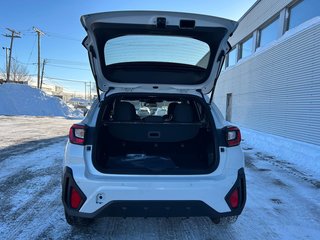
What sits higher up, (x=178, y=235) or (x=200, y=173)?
(x=200, y=173)

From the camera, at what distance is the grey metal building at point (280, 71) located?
953 centimetres

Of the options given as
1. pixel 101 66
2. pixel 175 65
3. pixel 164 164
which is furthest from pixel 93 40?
pixel 164 164

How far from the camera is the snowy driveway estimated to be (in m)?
3.36

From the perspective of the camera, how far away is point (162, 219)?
3768 millimetres

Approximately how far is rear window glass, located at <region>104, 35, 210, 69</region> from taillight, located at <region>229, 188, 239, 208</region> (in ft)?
5.49

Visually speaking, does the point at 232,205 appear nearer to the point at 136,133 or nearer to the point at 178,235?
the point at 178,235

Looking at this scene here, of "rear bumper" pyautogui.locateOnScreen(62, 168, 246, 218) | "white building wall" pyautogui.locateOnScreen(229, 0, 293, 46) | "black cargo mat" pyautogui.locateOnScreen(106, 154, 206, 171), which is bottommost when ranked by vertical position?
"rear bumper" pyautogui.locateOnScreen(62, 168, 246, 218)

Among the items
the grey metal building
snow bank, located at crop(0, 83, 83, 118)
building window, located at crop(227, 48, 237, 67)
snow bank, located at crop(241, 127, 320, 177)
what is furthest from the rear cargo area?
snow bank, located at crop(0, 83, 83, 118)

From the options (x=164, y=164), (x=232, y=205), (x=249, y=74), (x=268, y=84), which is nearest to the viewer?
(x=232, y=205)

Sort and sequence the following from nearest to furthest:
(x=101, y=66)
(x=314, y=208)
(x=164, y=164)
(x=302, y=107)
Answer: (x=164, y=164) < (x=101, y=66) < (x=314, y=208) < (x=302, y=107)

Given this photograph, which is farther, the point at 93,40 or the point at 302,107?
the point at 302,107

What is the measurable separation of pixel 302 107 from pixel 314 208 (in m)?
6.29

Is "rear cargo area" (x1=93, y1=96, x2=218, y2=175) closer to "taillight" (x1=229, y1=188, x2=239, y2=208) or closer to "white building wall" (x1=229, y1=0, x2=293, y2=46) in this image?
"taillight" (x1=229, y1=188, x2=239, y2=208)

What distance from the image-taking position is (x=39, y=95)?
3391 cm
